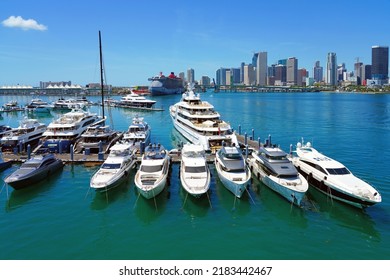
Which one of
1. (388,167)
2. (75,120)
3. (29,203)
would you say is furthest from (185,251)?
(75,120)

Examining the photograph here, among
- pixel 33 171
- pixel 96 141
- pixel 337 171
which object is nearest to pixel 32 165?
pixel 33 171

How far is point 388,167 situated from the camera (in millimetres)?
39344

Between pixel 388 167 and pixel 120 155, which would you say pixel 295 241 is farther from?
pixel 388 167

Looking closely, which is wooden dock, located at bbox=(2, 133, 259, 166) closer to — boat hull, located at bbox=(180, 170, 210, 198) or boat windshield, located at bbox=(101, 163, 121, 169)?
boat windshield, located at bbox=(101, 163, 121, 169)

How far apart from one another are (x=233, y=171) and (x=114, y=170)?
37.6 feet

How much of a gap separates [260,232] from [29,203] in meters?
19.8

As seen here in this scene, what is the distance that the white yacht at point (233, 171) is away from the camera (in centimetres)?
2855

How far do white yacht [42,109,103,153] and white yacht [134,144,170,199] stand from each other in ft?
53.7

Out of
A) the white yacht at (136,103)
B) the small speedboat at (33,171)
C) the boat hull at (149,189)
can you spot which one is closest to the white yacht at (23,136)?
the small speedboat at (33,171)

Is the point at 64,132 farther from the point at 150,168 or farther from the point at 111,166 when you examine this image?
the point at 150,168

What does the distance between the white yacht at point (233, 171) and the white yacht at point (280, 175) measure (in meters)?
2.12

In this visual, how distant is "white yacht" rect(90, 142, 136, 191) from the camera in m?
29.5

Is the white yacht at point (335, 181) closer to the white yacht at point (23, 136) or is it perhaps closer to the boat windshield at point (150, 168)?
the boat windshield at point (150, 168)

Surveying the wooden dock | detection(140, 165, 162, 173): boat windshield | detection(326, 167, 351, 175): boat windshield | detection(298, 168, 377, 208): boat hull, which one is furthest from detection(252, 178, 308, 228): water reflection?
the wooden dock
